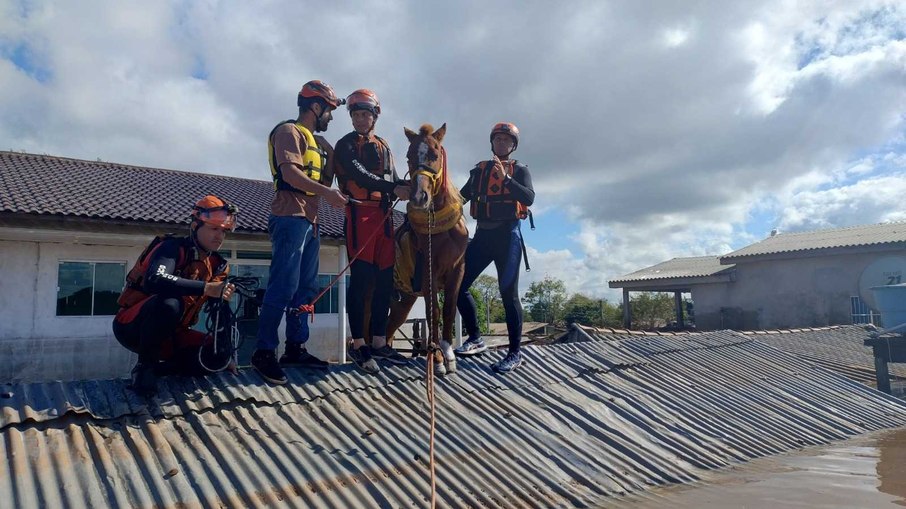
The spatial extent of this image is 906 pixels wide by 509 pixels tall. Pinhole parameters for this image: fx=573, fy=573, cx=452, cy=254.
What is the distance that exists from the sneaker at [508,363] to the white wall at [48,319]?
7.72 m

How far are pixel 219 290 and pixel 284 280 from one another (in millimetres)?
600

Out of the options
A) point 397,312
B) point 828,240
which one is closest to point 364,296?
point 397,312

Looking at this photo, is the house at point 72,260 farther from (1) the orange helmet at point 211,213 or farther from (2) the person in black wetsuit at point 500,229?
(1) the orange helmet at point 211,213

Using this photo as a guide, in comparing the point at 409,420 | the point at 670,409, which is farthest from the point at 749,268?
the point at 409,420

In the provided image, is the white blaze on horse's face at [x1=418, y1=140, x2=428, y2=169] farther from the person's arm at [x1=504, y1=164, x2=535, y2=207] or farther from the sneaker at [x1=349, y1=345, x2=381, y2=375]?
the sneaker at [x1=349, y1=345, x2=381, y2=375]

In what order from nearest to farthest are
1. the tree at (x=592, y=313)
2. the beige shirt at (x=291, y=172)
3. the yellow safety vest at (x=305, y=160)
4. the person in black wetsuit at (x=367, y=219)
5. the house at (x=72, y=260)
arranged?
the beige shirt at (x=291, y=172) → the yellow safety vest at (x=305, y=160) → the person in black wetsuit at (x=367, y=219) → the house at (x=72, y=260) → the tree at (x=592, y=313)

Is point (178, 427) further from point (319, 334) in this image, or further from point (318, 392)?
point (319, 334)

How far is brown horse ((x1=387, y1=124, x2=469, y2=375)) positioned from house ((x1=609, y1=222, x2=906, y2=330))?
691 inches

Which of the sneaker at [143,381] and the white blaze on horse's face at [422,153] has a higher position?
the white blaze on horse's face at [422,153]

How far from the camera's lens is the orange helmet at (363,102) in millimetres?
4918

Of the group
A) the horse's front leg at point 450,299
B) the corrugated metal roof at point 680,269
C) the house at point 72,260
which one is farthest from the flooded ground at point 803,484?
the corrugated metal roof at point 680,269

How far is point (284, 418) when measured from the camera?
3738 millimetres

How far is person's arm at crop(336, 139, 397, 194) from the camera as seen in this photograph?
475 cm

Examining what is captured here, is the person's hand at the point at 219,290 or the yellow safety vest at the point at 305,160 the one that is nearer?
the person's hand at the point at 219,290
